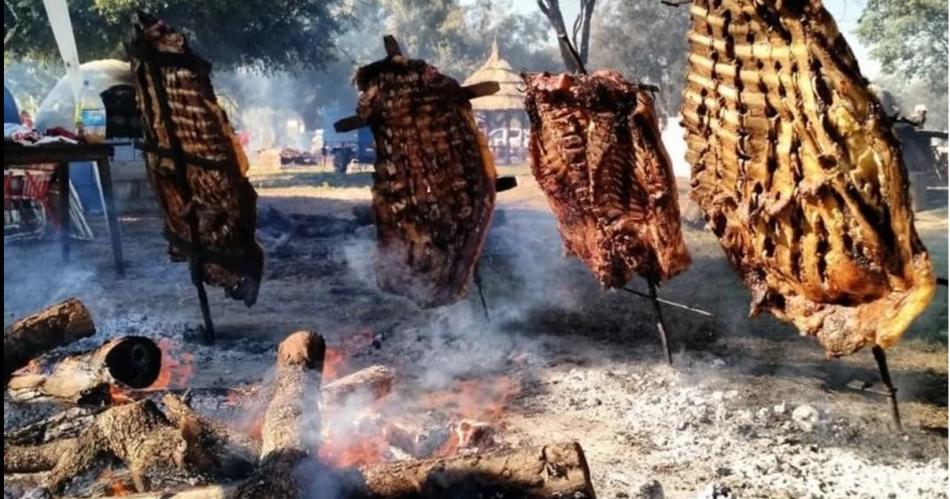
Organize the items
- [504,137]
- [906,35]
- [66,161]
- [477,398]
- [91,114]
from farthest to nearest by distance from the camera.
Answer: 1. [504,137]
2. [906,35]
3. [91,114]
4. [66,161]
5. [477,398]

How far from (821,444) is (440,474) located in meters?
2.29

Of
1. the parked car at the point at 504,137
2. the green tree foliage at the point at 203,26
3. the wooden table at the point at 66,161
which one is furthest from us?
the parked car at the point at 504,137

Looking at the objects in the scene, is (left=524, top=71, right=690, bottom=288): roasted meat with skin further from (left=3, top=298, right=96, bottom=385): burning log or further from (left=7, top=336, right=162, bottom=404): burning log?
(left=3, top=298, right=96, bottom=385): burning log

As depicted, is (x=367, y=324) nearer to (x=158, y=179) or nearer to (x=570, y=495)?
(x=158, y=179)

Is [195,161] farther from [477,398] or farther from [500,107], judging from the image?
[500,107]

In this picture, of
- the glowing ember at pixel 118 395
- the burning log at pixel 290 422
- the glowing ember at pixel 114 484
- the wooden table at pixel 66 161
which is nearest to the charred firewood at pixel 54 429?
the glowing ember at pixel 118 395

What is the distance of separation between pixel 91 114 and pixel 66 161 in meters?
7.47

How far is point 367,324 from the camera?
6.89m

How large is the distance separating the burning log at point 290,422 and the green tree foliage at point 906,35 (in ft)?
71.3

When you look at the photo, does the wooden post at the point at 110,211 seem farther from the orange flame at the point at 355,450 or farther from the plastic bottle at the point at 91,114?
the orange flame at the point at 355,450

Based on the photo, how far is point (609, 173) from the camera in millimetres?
4824

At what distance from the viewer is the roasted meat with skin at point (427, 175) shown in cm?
495

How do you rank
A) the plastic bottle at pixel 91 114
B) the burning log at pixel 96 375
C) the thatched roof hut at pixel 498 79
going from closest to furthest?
the burning log at pixel 96 375 < the plastic bottle at pixel 91 114 < the thatched roof hut at pixel 498 79

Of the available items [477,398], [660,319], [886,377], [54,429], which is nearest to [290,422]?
[54,429]
